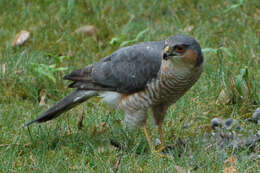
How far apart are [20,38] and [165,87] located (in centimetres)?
A: 324

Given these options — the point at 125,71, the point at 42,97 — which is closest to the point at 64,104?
Answer: the point at 125,71

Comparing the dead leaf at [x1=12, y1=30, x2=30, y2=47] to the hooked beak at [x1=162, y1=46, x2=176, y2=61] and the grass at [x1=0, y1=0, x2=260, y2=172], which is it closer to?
the grass at [x1=0, y1=0, x2=260, y2=172]

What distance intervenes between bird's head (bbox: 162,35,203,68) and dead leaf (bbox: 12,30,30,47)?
326cm

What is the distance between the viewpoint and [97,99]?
6.24 meters

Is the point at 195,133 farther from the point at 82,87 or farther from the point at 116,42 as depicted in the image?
the point at 116,42

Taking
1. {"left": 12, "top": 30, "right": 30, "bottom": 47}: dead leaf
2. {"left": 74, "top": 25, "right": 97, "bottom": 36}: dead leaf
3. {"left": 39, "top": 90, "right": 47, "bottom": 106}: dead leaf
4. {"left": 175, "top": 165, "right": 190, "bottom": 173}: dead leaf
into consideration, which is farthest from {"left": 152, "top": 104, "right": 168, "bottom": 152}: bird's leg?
{"left": 12, "top": 30, "right": 30, "bottom": 47}: dead leaf

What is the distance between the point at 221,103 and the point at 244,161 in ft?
4.74

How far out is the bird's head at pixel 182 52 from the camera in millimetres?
4434

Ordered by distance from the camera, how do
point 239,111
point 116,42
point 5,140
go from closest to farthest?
point 5,140 → point 239,111 → point 116,42

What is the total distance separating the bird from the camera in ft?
14.8

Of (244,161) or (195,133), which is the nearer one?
(244,161)

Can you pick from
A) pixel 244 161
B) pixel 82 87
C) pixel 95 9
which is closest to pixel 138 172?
pixel 244 161

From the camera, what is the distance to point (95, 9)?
790 cm

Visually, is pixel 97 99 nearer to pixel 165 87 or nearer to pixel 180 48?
pixel 165 87
